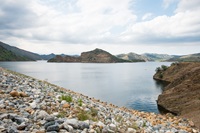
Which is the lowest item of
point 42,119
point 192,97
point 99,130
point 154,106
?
point 154,106

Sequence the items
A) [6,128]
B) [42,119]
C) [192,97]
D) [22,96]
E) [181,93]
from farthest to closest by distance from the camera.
Answer: [181,93], [192,97], [22,96], [42,119], [6,128]

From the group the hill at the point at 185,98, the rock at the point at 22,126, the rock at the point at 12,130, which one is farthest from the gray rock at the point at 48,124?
the hill at the point at 185,98

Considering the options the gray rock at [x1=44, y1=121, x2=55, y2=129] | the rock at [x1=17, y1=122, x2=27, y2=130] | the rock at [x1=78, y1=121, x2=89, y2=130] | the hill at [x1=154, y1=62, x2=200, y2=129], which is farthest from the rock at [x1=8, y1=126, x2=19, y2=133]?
the hill at [x1=154, y1=62, x2=200, y2=129]

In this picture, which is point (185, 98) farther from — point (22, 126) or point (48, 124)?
point (22, 126)

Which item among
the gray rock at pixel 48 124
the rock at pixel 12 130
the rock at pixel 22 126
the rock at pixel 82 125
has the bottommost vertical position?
the rock at pixel 82 125

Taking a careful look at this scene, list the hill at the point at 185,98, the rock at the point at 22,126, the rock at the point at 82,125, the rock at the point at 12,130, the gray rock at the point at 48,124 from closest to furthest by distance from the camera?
1. the rock at the point at 12,130
2. the rock at the point at 22,126
3. the gray rock at the point at 48,124
4. the rock at the point at 82,125
5. the hill at the point at 185,98

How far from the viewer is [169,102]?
131 feet

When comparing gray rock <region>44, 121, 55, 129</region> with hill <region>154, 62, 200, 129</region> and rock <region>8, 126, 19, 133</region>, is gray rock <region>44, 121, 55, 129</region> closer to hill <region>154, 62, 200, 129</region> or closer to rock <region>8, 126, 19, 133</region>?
rock <region>8, 126, 19, 133</region>

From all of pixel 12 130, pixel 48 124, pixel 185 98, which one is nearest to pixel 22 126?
pixel 12 130

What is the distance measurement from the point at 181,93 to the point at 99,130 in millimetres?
34824

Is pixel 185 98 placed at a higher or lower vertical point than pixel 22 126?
lower

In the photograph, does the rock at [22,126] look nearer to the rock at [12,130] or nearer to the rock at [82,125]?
the rock at [12,130]

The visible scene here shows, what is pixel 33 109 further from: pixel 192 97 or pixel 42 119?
pixel 192 97

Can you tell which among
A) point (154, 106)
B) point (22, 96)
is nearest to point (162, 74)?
point (154, 106)
